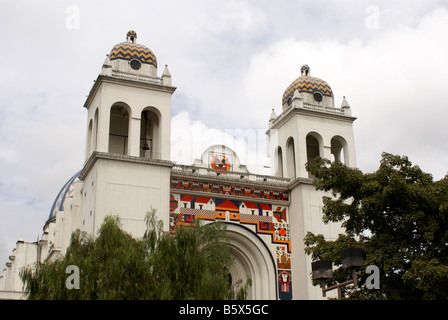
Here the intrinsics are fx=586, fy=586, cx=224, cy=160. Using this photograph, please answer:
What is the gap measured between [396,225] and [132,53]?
13769 millimetres

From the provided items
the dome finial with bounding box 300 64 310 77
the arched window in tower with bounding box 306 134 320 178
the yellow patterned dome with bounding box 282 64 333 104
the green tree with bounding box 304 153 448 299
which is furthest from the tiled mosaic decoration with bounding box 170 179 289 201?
the green tree with bounding box 304 153 448 299

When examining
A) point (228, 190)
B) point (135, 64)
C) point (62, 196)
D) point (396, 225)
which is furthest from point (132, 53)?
point (62, 196)

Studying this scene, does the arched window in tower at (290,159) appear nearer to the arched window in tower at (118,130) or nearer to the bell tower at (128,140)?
the bell tower at (128,140)


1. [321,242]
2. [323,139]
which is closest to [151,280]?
[321,242]

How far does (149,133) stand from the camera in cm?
2583

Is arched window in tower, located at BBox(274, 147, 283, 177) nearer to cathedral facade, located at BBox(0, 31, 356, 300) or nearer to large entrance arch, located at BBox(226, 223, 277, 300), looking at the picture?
cathedral facade, located at BBox(0, 31, 356, 300)

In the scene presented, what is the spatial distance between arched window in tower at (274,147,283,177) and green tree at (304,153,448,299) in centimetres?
1117

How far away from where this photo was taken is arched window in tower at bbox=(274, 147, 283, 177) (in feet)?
90.4

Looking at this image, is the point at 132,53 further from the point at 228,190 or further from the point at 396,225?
the point at 396,225

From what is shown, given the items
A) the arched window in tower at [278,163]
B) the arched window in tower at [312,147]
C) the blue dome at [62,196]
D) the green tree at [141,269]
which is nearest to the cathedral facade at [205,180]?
the arched window in tower at [278,163]

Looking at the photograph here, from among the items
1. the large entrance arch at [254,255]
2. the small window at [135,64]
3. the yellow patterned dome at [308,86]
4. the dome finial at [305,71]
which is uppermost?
the dome finial at [305,71]

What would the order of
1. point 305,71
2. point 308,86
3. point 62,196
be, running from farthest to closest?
point 62,196, point 305,71, point 308,86

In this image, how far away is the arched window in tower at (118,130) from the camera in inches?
998

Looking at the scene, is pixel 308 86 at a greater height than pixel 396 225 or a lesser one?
greater
